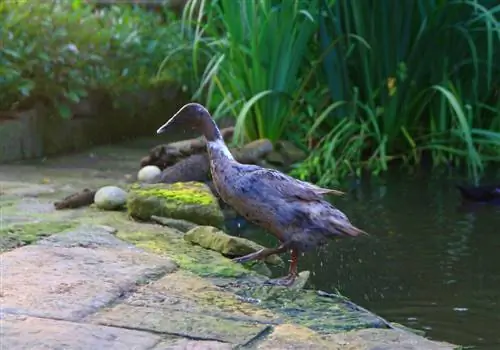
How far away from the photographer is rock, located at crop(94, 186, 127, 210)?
10.8ft

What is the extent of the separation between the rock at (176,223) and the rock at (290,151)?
187 cm

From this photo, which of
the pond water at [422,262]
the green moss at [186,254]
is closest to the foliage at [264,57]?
the pond water at [422,262]

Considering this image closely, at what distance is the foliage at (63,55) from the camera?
4.59 metres

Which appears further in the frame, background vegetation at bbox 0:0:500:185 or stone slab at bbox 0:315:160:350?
background vegetation at bbox 0:0:500:185

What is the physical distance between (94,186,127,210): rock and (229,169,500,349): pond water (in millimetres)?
551

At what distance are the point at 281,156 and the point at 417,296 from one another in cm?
219

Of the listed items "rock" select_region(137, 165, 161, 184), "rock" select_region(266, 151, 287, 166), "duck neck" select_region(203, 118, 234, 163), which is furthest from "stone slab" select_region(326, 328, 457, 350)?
"rock" select_region(266, 151, 287, 166)

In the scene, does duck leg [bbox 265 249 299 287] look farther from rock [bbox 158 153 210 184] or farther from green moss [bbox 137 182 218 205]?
rock [bbox 158 153 210 184]

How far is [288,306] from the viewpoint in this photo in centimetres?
219

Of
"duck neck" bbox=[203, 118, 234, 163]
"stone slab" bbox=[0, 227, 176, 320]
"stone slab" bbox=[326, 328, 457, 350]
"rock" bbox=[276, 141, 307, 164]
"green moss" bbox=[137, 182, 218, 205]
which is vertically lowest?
"rock" bbox=[276, 141, 307, 164]

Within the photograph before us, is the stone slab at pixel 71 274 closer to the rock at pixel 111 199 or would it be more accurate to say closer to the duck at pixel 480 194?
the rock at pixel 111 199

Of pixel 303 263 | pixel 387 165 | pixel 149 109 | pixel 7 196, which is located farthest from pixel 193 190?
pixel 149 109

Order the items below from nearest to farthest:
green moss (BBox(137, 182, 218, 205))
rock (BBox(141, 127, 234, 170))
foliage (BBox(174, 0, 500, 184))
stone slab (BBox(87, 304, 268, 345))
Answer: stone slab (BBox(87, 304, 268, 345)) → green moss (BBox(137, 182, 218, 205)) → rock (BBox(141, 127, 234, 170)) → foliage (BBox(174, 0, 500, 184))

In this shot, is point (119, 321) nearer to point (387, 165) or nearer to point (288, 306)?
point (288, 306)
